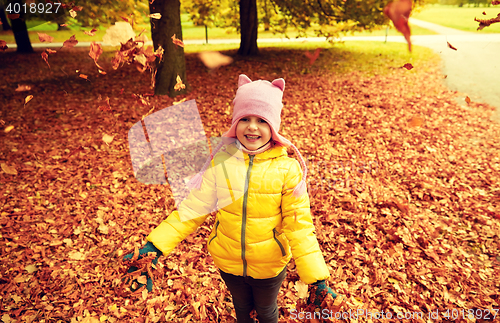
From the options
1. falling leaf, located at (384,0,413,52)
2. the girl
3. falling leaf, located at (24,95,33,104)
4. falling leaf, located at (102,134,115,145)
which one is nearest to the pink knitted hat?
the girl

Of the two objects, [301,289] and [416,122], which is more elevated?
[416,122]

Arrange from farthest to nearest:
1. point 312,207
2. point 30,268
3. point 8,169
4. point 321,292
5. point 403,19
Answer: point 8,169 < point 312,207 < point 30,268 < point 403,19 < point 321,292

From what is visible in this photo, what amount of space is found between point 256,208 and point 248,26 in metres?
12.1

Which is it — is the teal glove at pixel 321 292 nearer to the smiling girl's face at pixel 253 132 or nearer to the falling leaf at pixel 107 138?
the smiling girl's face at pixel 253 132

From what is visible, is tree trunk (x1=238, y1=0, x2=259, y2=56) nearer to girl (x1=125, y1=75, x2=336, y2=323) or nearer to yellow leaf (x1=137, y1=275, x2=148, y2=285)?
girl (x1=125, y1=75, x2=336, y2=323)

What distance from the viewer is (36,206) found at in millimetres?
4227

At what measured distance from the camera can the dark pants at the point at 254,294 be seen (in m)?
2.13

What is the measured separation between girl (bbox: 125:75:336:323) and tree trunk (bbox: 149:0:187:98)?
639 cm

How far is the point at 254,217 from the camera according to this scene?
1.93 m

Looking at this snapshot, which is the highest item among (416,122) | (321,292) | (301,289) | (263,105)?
(263,105)

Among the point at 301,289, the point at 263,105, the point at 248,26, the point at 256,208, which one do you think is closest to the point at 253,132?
the point at 263,105

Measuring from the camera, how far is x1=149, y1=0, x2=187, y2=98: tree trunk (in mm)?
7367

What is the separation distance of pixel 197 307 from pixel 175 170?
2.65 metres

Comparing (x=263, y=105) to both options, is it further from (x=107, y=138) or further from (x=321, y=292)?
(x=107, y=138)
